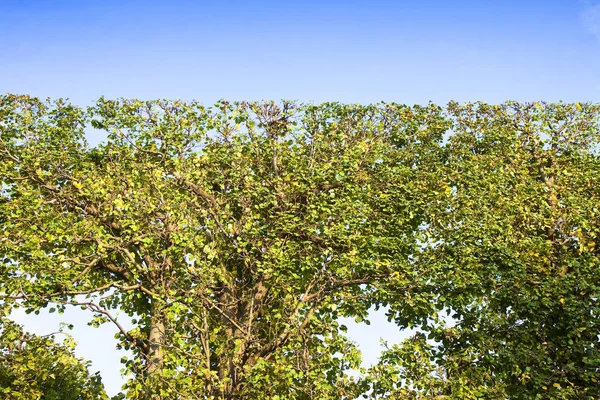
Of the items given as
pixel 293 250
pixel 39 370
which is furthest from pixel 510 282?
pixel 39 370

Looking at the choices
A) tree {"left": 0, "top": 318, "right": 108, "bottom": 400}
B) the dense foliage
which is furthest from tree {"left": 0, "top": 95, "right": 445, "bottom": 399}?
tree {"left": 0, "top": 318, "right": 108, "bottom": 400}

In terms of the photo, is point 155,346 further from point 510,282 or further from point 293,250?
point 510,282

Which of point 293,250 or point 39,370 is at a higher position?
point 293,250

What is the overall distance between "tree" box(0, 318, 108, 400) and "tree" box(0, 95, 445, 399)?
2769 mm

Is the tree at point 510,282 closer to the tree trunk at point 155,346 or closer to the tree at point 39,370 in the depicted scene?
the tree trunk at point 155,346

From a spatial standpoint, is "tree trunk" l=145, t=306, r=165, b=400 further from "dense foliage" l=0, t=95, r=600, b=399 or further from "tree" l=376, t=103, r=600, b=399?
"tree" l=376, t=103, r=600, b=399

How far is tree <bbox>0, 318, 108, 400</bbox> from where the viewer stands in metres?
20.0

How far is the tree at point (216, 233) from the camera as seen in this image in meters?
17.2

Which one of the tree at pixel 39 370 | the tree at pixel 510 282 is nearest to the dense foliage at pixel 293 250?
the tree at pixel 510 282

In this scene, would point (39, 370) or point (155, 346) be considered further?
point (39, 370)

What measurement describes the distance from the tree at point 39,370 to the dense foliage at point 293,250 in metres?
2.64

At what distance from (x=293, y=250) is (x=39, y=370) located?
10.8m

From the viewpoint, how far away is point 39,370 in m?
20.8

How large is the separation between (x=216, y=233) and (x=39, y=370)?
8.85 metres
